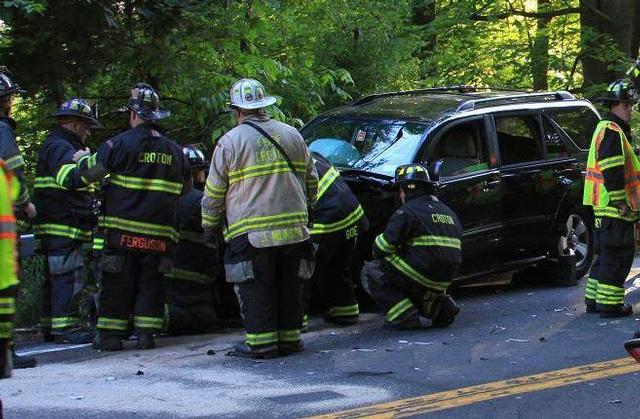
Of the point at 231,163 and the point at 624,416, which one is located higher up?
the point at 231,163

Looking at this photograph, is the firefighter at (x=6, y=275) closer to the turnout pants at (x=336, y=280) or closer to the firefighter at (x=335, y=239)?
the firefighter at (x=335, y=239)

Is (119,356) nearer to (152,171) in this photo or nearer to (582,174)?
(152,171)

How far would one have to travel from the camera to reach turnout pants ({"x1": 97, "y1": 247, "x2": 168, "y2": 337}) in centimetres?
777

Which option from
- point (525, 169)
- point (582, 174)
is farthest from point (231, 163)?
point (582, 174)

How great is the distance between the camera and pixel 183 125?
36.8 ft

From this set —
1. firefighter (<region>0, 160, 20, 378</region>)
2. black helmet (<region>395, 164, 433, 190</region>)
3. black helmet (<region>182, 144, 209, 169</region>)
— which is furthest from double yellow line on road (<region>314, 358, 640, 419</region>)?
Answer: black helmet (<region>182, 144, 209, 169</region>)

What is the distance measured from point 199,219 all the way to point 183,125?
9.85 ft

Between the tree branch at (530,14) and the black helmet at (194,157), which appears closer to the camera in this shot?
the black helmet at (194,157)

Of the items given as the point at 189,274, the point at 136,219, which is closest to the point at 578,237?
the point at 189,274

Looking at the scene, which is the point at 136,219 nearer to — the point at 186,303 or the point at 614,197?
the point at 186,303

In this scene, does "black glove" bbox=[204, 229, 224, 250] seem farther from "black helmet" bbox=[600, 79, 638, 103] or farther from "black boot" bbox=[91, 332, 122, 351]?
"black helmet" bbox=[600, 79, 638, 103]

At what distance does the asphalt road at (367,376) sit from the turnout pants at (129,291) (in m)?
0.22

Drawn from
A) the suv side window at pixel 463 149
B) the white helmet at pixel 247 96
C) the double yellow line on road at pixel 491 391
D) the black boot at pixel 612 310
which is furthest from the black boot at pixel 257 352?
the black boot at pixel 612 310

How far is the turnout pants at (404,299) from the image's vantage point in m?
8.43
